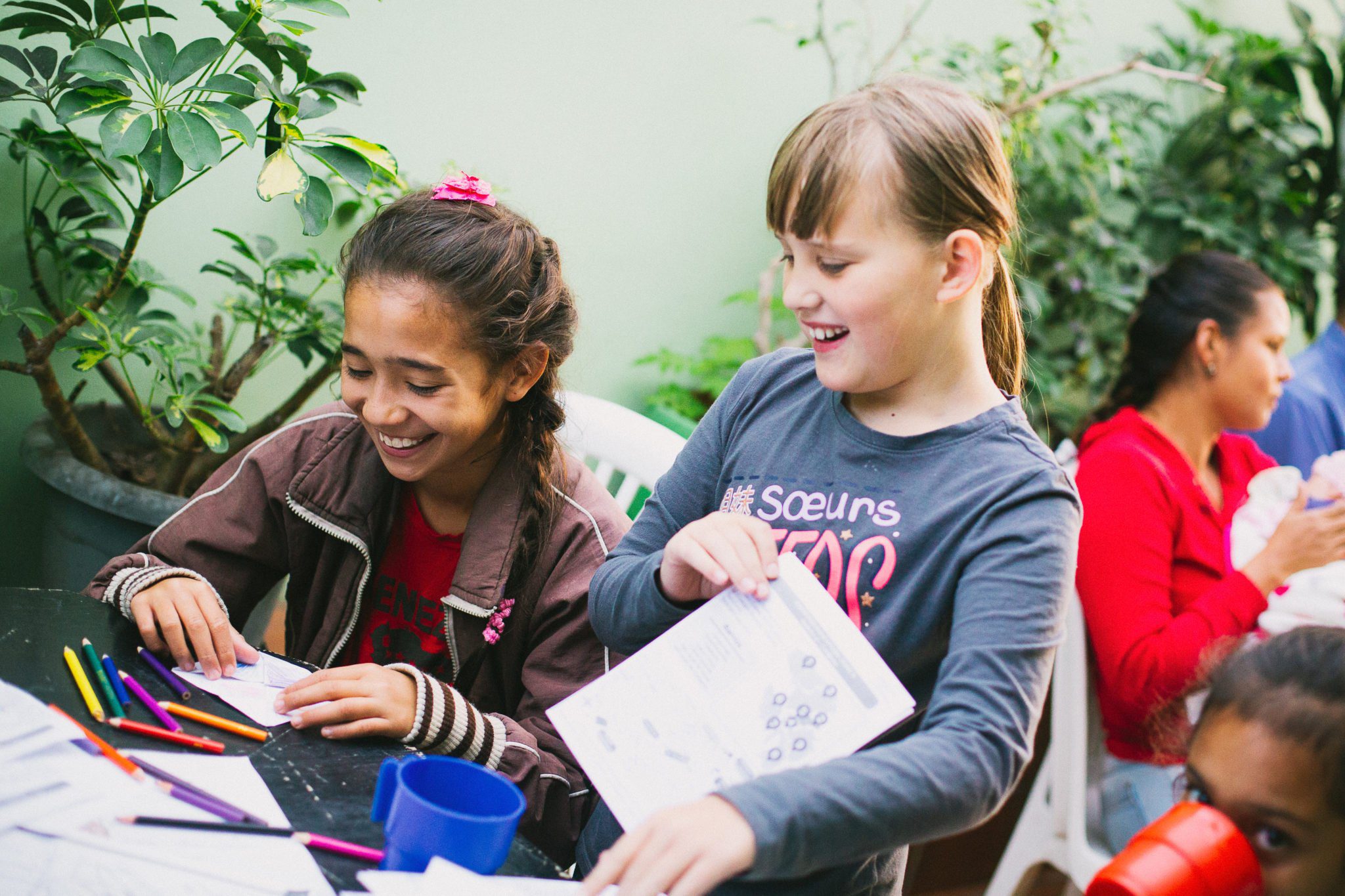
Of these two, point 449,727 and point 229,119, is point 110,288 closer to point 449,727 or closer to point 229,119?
point 229,119

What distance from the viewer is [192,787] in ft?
2.88

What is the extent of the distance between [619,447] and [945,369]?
2.70 ft

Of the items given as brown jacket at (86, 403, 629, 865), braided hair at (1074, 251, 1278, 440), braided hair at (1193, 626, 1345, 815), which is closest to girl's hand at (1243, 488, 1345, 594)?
braided hair at (1074, 251, 1278, 440)

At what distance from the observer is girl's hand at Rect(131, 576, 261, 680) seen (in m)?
1.14

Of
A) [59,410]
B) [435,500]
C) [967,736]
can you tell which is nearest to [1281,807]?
[967,736]

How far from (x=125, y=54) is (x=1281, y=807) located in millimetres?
1671

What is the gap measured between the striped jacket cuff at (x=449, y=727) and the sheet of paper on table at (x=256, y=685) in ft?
0.41

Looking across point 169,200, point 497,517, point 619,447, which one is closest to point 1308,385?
point 619,447

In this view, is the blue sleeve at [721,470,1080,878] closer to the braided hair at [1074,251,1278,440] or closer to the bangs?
the bangs

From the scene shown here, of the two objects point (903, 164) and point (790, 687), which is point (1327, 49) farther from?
point (790, 687)

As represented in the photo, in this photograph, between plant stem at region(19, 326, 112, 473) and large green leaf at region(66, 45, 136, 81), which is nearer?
large green leaf at region(66, 45, 136, 81)

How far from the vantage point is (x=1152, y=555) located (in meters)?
1.83

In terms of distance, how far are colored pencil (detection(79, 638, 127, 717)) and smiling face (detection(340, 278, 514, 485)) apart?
42cm

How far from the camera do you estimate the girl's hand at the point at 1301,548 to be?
1.76 metres
